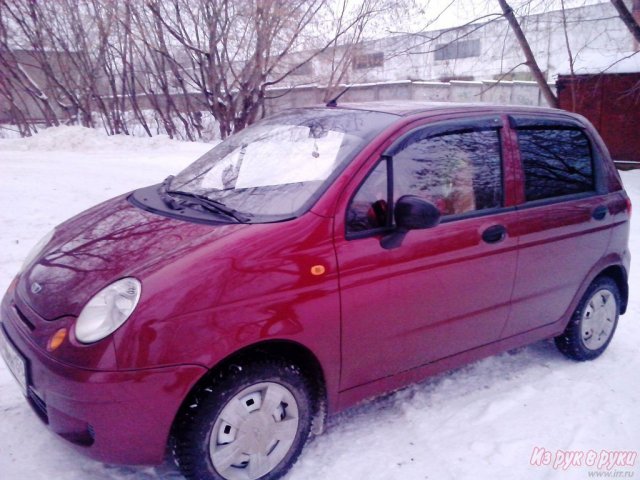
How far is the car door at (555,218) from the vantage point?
11.2ft

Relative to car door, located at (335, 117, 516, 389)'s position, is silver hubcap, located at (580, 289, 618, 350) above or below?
below

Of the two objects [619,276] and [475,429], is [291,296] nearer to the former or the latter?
[475,429]

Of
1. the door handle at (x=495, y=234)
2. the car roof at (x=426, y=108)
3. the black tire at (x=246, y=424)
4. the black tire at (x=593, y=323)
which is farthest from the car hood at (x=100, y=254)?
the black tire at (x=593, y=323)

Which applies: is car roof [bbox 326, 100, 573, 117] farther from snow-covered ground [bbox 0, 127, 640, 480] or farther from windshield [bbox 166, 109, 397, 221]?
snow-covered ground [bbox 0, 127, 640, 480]

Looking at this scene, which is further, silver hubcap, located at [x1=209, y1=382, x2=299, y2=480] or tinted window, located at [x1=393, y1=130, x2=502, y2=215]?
tinted window, located at [x1=393, y1=130, x2=502, y2=215]

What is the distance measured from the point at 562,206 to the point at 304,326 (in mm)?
2029

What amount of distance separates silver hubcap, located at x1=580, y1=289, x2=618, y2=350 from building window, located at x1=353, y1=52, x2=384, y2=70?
14320 mm

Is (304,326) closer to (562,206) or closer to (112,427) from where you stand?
(112,427)

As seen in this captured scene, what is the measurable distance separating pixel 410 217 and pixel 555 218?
1.32 metres

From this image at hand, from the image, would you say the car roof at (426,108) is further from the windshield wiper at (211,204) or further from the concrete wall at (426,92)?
the concrete wall at (426,92)

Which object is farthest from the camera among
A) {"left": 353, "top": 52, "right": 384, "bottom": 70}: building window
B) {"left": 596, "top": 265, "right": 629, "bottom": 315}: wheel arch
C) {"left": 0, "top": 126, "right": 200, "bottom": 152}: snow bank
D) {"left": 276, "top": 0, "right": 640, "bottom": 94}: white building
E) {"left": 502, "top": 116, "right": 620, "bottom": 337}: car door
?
{"left": 353, "top": 52, "right": 384, "bottom": 70}: building window

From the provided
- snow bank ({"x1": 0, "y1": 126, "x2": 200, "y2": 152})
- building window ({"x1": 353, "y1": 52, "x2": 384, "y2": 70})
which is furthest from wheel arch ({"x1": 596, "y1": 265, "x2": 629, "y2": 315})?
building window ({"x1": 353, "y1": 52, "x2": 384, "y2": 70})

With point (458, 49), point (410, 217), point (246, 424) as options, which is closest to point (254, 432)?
point (246, 424)

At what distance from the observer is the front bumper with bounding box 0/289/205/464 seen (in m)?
2.16
